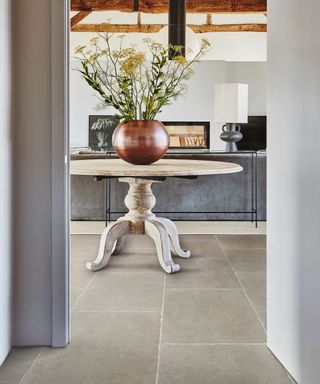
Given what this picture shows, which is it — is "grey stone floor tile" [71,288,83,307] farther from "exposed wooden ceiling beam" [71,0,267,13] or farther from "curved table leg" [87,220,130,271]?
"exposed wooden ceiling beam" [71,0,267,13]

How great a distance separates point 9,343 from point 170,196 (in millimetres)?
3434

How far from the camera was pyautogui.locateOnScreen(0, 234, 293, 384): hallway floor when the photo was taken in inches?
72.1

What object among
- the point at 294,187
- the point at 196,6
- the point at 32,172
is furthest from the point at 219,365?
the point at 196,6

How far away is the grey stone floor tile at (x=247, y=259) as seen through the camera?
3.48m

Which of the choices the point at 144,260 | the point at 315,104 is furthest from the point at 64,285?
the point at 144,260

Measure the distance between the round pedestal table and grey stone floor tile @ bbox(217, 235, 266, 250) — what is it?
1.92ft

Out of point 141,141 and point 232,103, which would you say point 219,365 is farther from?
point 232,103

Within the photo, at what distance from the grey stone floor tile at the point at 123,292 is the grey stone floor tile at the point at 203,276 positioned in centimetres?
11

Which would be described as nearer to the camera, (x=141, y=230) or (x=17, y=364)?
(x=17, y=364)

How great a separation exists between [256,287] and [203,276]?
390mm

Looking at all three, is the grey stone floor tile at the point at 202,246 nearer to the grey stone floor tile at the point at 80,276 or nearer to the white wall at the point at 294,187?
the grey stone floor tile at the point at 80,276

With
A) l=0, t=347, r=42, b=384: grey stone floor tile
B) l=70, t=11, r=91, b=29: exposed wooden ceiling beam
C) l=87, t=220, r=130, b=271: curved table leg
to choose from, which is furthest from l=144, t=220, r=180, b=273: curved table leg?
l=70, t=11, r=91, b=29: exposed wooden ceiling beam

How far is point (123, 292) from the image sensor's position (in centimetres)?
290

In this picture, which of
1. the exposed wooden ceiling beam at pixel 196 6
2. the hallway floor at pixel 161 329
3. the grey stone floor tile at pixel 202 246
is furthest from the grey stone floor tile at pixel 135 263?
the exposed wooden ceiling beam at pixel 196 6
